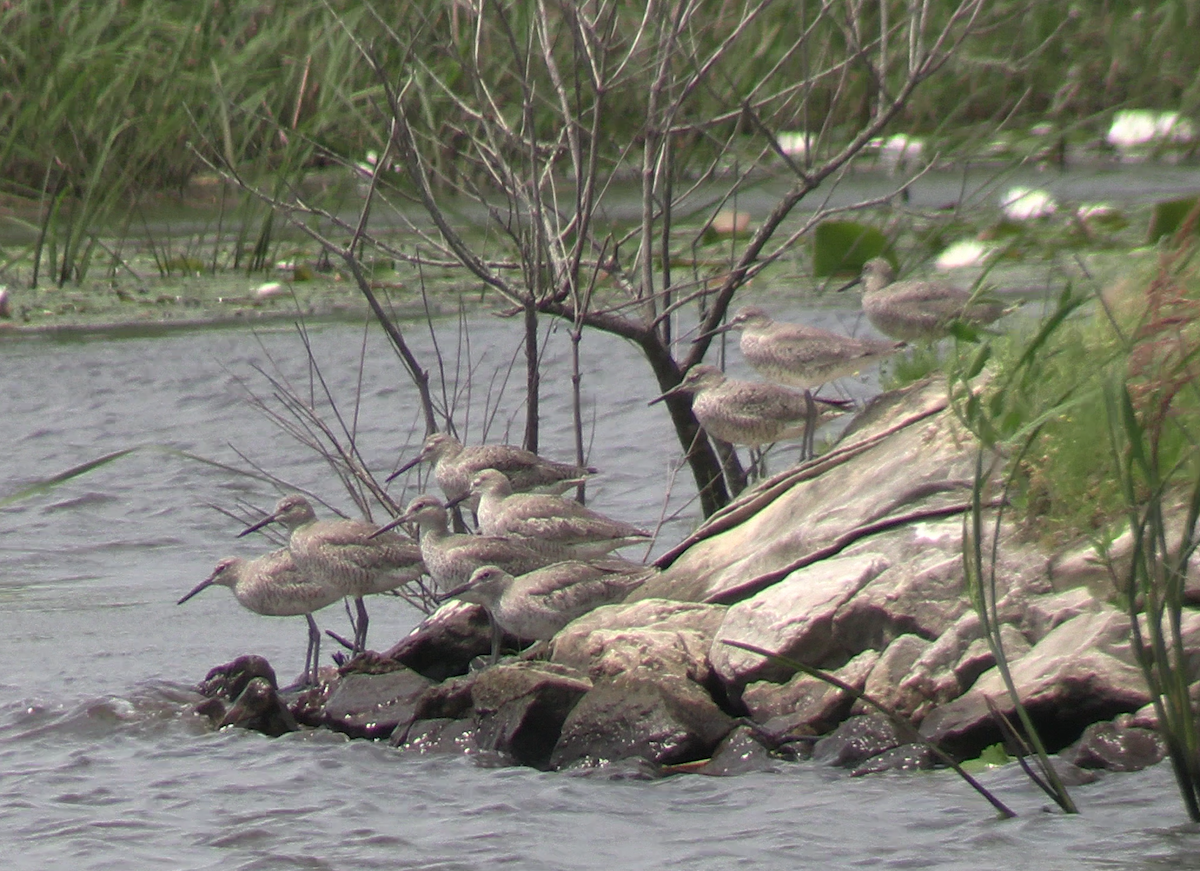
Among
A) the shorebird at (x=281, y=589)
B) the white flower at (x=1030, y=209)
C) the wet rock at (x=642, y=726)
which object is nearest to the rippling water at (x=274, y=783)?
the wet rock at (x=642, y=726)

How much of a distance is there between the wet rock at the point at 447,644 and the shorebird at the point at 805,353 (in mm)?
1523

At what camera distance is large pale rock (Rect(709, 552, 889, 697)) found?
5586 mm

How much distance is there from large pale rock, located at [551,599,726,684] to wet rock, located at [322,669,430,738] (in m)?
0.47

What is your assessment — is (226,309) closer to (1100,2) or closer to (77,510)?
(77,510)

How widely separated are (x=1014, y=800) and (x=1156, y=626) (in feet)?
3.04

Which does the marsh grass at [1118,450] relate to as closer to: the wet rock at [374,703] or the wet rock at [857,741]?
the wet rock at [857,741]

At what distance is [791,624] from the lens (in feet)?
18.5

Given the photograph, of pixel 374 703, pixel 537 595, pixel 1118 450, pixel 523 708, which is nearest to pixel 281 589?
pixel 374 703

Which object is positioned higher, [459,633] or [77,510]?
[77,510]

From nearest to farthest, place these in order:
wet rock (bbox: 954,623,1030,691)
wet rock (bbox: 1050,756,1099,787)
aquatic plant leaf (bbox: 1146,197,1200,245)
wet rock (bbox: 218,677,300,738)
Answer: wet rock (bbox: 1050,756,1099,787), wet rock (bbox: 954,623,1030,691), wet rock (bbox: 218,677,300,738), aquatic plant leaf (bbox: 1146,197,1200,245)

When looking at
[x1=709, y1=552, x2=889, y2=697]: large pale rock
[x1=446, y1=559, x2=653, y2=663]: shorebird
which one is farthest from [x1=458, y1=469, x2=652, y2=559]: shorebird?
[x1=709, y1=552, x2=889, y2=697]: large pale rock

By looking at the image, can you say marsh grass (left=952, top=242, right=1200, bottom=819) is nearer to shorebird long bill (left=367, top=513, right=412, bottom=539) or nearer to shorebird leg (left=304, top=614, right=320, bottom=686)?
shorebird long bill (left=367, top=513, right=412, bottom=539)

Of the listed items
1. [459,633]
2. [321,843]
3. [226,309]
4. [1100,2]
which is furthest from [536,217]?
[1100,2]

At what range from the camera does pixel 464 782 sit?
5297 mm
